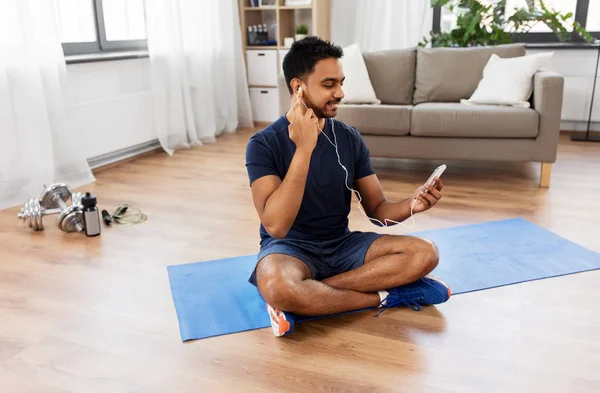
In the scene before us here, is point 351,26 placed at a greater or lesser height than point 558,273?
greater

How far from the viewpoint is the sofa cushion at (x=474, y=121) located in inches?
132

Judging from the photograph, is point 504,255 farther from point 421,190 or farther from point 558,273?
point 421,190

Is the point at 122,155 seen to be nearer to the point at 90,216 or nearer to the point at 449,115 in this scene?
the point at 90,216

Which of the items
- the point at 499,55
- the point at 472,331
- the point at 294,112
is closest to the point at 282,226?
the point at 294,112

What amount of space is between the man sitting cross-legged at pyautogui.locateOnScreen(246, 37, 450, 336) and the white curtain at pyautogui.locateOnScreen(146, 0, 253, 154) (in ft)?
8.87

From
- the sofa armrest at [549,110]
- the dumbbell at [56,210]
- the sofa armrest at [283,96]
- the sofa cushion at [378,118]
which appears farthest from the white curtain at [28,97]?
the sofa armrest at [549,110]

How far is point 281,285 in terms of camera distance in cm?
175

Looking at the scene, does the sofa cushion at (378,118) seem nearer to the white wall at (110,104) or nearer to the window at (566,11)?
the white wall at (110,104)

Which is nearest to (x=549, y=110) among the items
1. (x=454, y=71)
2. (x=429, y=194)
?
(x=454, y=71)

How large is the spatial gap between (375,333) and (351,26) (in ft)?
14.2

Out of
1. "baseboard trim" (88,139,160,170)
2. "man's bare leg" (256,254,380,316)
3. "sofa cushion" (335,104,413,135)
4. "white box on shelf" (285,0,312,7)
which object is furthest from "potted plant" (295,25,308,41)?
"man's bare leg" (256,254,380,316)

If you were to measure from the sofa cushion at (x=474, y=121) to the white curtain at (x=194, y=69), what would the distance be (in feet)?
6.33

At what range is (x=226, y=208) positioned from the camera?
3117mm

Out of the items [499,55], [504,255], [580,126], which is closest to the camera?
[504,255]
